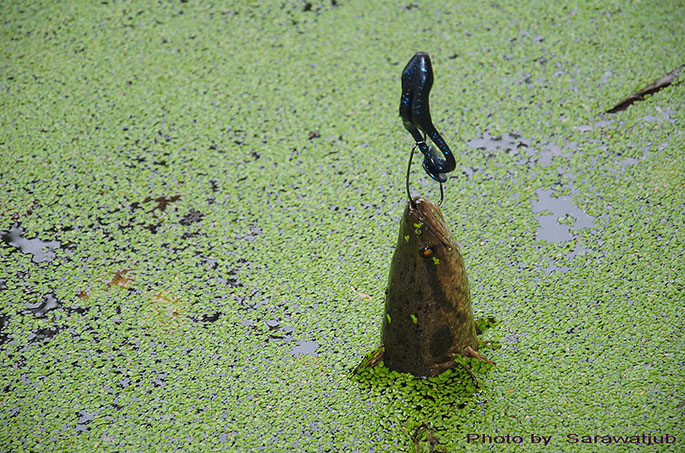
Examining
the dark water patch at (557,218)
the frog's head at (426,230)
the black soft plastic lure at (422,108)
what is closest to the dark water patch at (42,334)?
the frog's head at (426,230)

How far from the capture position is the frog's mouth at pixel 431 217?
5.92ft

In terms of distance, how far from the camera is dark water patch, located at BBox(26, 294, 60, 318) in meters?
2.36

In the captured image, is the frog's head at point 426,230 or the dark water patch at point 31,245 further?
the dark water patch at point 31,245

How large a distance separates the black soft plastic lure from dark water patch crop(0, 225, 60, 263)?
1.51 meters

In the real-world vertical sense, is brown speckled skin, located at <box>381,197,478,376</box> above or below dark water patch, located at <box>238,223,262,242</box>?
above

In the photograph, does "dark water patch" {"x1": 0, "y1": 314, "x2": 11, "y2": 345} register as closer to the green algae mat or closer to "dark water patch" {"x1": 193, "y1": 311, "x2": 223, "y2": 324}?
the green algae mat

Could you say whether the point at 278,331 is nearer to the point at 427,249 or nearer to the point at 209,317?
the point at 209,317

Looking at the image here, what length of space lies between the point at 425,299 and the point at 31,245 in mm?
1577

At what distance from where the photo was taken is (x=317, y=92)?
3150mm

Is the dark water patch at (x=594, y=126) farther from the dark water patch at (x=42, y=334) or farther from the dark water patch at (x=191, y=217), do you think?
the dark water patch at (x=42, y=334)

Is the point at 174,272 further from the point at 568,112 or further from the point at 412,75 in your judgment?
the point at 568,112

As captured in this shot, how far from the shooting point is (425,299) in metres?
1.87

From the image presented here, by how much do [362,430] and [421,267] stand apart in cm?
49

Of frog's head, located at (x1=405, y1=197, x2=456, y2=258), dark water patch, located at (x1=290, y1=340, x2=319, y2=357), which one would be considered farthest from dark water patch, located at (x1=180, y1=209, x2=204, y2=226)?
frog's head, located at (x1=405, y1=197, x2=456, y2=258)
